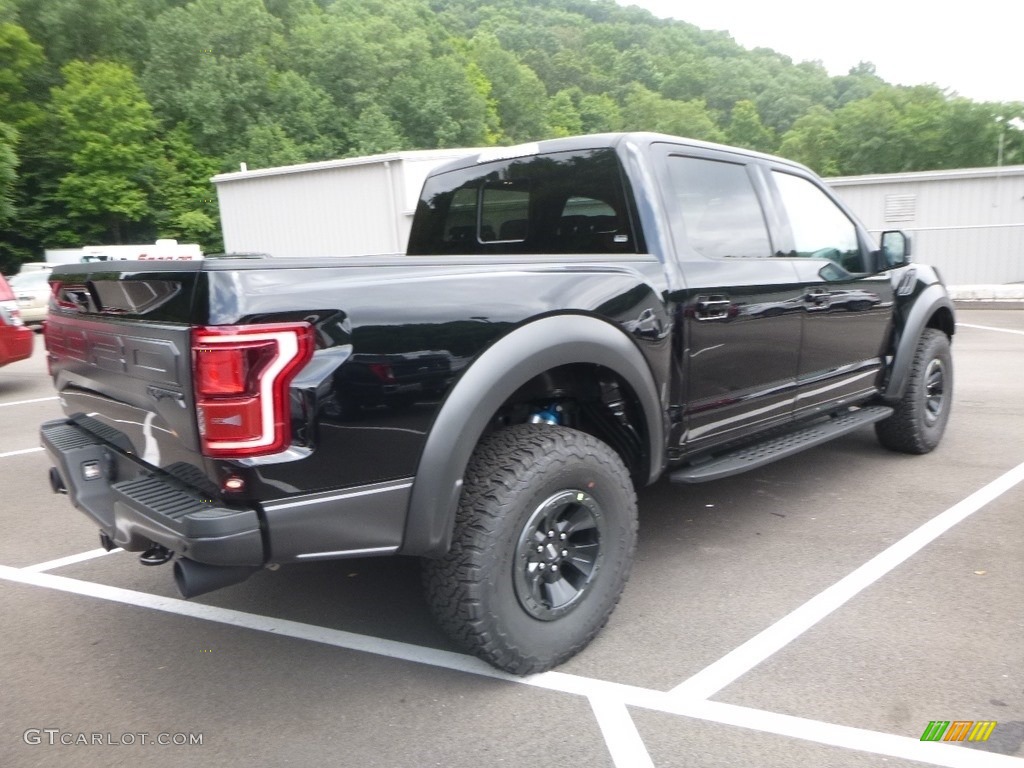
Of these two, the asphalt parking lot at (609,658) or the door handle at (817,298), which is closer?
the asphalt parking lot at (609,658)

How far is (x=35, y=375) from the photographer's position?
1066 centimetres

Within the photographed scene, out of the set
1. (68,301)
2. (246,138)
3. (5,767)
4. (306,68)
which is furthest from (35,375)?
(306,68)

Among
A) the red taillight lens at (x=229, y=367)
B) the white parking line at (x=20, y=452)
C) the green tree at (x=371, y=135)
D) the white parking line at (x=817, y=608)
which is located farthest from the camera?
the green tree at (x=371, y=135)

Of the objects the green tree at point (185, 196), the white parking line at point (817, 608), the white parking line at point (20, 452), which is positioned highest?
the green tree at point (185, 196)

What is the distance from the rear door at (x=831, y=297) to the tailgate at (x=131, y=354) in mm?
2885

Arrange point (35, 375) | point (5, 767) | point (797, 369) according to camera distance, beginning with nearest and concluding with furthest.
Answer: point (5, 767) → point (797, 369) → point (35, 375)

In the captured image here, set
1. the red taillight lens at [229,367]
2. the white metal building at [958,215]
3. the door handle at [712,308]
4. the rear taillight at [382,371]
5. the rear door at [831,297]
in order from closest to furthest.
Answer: the red taillight lens at [229,367] < the rear taillight at [382,371] < the door handle at [712,308] < the rear door at [831,297] < the white metal building at [958,215]

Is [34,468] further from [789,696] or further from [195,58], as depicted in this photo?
[195,58]

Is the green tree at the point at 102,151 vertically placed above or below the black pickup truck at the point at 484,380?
above

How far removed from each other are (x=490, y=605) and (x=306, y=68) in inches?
1869

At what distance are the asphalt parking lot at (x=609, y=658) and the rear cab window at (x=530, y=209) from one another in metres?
1.52

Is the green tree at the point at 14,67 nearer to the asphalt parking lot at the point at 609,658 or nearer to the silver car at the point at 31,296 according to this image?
the silver car at the point at 31,296

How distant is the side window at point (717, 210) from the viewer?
139 inches

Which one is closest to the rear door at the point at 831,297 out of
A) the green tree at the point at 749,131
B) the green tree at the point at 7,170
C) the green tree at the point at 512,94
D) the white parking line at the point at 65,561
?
the white parking line at the point at 65,561
